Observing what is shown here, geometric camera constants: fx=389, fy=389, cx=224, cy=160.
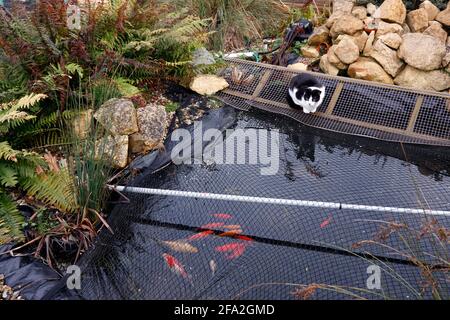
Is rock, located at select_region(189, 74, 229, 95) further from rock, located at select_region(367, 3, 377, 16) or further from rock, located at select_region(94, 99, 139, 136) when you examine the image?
rock, located at select_region(367, 3, 377, 16)

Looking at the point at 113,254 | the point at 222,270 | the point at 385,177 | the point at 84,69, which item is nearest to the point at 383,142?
the point at 385,177

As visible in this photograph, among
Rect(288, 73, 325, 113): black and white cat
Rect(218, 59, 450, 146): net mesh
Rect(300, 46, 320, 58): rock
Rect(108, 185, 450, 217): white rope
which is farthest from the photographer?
Rect(300, 46, 320, 58): rock

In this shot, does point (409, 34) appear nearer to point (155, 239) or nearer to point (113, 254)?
point (155, 239)

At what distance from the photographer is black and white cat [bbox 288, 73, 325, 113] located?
382 centimetres

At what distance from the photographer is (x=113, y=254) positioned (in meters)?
2.51

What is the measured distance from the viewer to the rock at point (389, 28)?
172 inches

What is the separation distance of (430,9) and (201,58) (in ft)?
8.86

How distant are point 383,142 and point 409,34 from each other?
149 centimetres

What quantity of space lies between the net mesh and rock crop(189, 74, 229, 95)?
94 mm

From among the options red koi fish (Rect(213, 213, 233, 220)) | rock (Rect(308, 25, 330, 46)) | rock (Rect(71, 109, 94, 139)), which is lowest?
red koi fish (Rect(213, 213, 233, 220))

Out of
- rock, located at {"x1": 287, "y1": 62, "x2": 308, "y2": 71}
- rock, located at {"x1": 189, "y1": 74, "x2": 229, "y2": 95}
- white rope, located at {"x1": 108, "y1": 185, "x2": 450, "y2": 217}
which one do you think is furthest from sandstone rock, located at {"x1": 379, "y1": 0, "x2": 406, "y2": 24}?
white rope, located at {"x1": 108, "y1": 185, "x2": 450, "y2": 217}

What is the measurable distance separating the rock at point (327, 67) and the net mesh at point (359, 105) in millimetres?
379

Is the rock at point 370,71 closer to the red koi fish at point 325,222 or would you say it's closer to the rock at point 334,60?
the rock at point 334,60

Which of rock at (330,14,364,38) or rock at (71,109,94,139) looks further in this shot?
rock at (330,14,364,38)
